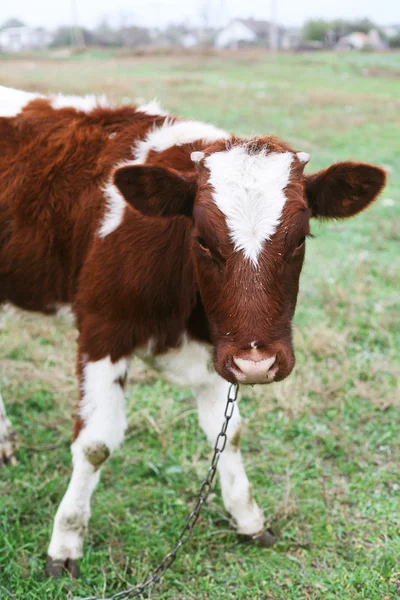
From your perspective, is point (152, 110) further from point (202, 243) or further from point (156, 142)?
point (202, 243)

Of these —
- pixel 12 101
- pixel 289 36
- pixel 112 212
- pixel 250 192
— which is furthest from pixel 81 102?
pixel 289 36

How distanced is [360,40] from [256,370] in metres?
78.2

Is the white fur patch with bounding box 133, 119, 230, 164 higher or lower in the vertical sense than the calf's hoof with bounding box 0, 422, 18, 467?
higher

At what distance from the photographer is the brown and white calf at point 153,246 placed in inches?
112

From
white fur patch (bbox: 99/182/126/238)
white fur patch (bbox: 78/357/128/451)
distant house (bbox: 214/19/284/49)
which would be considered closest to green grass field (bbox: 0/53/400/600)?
white fur patch (bbox: 78/357/128/451)

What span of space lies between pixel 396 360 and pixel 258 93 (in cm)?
2001

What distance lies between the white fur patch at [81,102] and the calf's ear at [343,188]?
149 centimetres

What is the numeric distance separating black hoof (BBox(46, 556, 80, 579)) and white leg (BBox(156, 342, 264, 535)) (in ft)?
2.90

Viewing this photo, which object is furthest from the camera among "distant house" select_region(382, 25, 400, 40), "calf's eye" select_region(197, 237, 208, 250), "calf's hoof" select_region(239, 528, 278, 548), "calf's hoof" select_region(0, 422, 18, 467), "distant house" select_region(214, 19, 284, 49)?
"distant house" select_region(214, 19, 284, 49)

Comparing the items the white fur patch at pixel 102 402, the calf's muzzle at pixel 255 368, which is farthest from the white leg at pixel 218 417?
→ the calf's muzzle at pixel 255 368

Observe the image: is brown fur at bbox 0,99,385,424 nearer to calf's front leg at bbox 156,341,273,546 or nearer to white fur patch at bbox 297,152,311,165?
white fur patch at bbox 297,152,311,165

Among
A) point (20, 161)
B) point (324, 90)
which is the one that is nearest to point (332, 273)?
point (20, 161)

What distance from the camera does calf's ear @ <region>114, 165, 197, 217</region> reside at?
305cm

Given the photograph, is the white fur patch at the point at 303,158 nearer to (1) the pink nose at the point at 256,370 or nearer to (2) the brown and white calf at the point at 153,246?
(2) the brown and white calf at the point at 153,246
